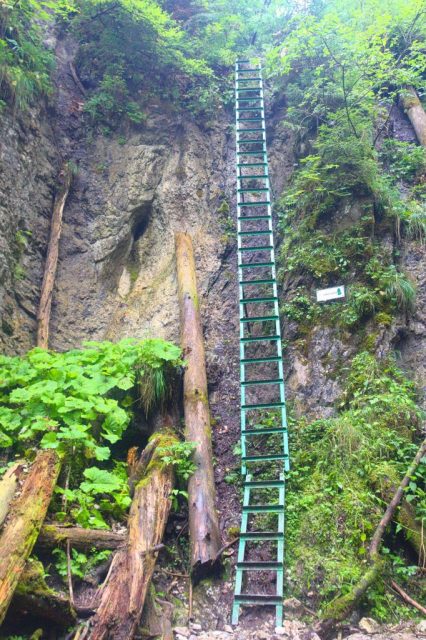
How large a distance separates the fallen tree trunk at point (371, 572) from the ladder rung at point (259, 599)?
0.40 m

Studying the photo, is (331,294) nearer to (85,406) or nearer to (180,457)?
(180,457)

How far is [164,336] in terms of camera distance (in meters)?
7.17

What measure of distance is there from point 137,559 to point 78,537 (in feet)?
1.67

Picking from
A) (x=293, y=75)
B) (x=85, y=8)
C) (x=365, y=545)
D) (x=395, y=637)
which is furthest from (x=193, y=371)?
(x=85, y=8)

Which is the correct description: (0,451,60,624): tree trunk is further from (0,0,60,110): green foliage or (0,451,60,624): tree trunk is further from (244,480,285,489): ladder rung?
(0,0,60,110): green foliage

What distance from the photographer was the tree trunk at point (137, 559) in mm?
3285

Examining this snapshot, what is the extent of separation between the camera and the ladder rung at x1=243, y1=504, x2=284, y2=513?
453 centimetres

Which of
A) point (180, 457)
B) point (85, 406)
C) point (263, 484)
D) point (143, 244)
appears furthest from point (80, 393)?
point (143, 244)

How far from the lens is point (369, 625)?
3.56m

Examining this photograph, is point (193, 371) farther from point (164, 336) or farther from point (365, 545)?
point (365, 545)

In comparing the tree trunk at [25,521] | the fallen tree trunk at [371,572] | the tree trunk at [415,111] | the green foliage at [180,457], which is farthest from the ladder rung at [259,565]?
the tree trunk at [415,111]

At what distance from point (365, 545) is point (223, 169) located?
24.5ft

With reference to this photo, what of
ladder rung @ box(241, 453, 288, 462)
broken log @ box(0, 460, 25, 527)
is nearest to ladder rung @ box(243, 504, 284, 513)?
ladder rung @ box(241, 453, 288, 462)

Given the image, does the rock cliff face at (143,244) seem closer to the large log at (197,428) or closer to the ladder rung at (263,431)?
the large log at (197,428)
